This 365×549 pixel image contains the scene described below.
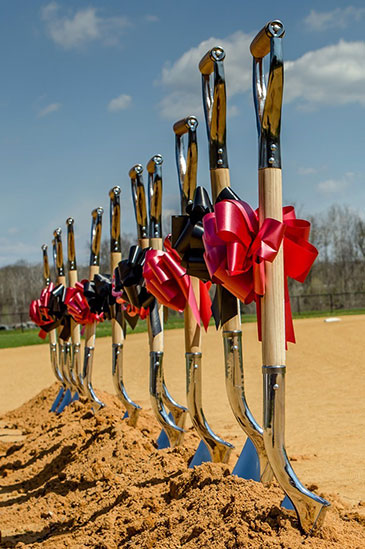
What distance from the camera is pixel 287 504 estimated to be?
2.80 meters

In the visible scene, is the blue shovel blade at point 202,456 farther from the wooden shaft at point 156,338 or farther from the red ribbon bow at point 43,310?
the red ribbon bow at point 43,310

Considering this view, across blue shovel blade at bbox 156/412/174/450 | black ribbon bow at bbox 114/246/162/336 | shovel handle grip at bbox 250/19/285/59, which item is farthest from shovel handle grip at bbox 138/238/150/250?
shovel handle grip at bbox 250/19/285/59

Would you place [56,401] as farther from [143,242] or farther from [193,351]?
[193,351]

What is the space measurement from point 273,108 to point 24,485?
3.96m

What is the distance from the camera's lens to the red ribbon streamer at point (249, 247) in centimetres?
278

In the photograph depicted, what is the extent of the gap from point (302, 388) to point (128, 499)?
22.4 feet

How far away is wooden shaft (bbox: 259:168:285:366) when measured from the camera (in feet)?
9.00

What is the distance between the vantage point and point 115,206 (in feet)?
20.2

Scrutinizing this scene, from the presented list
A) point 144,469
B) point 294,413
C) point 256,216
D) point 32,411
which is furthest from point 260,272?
point 32,411

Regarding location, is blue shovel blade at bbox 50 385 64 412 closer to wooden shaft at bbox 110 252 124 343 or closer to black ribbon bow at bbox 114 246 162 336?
wooden shaft at bbox 110 252 124 343

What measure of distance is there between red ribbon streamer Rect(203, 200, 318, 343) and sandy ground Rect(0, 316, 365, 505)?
71.0 inches

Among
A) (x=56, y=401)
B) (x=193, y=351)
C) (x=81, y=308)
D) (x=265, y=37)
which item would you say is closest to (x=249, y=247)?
(x=265, y=37)

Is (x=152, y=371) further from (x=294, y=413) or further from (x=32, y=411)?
(x=32, y=411)

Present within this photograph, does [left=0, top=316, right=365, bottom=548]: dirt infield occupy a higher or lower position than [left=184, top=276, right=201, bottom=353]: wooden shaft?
lower
